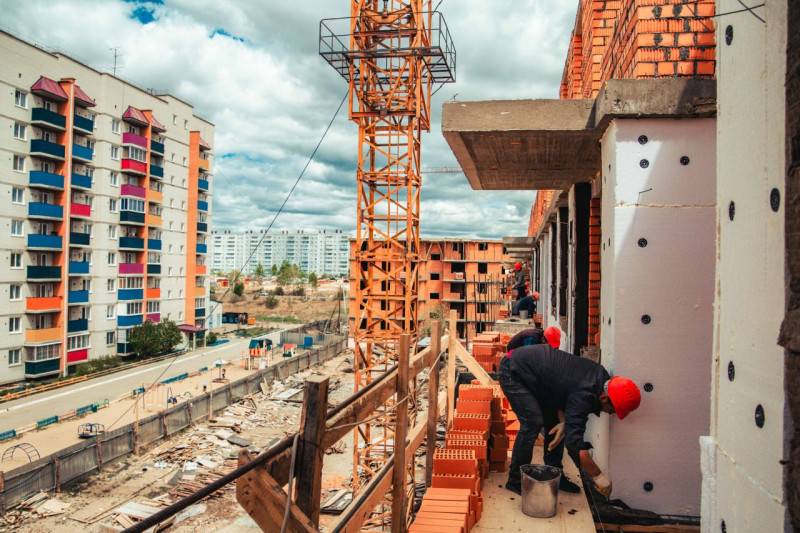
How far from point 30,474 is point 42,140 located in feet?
74.6

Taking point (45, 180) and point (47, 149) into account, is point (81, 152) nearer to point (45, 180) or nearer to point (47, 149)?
point (47, 149)

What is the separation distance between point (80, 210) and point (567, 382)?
3770 centimetres

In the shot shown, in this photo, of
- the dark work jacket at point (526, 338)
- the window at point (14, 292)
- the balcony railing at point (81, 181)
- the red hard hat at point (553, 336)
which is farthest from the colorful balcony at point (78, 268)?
the red hard hat at point (553, 336)

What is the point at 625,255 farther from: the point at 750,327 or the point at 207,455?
the point at 207,455

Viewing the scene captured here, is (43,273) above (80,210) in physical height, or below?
below

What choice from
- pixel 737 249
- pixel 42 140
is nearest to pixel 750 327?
pixel 737 249

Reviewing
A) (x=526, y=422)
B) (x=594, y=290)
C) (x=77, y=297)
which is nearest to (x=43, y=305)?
(x=77, y=297)

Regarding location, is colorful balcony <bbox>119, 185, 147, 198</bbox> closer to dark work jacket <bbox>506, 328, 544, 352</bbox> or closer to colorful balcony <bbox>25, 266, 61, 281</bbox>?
colorful balcony <bbox>25, 266, 61, 281</bbox>

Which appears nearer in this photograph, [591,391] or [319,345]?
[591,391]

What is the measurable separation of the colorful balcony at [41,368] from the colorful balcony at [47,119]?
45.2ft

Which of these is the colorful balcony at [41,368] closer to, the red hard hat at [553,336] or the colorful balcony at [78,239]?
the colorful balcony at [78,239]

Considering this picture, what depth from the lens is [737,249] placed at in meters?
2.96

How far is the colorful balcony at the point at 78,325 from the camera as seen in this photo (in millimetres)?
35109

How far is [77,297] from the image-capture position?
35.7 metres
